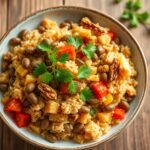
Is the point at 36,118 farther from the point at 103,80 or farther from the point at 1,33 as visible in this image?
the point at 1,33

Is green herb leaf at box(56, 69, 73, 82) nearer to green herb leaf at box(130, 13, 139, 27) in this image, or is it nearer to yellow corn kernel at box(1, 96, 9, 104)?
yellow corn kernel at box(1, 96, 9, 104)

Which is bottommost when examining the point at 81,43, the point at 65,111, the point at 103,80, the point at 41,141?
the point at 41,141

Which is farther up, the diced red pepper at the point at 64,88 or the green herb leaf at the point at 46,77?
the green herb leaf at the point at 46,77

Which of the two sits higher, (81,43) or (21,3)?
(21,3)

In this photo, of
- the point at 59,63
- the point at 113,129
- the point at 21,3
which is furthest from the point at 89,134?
the point at 21,3

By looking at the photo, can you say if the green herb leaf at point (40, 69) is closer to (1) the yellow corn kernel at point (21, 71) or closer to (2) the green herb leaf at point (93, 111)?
(1) the yellow corn kernel at point (21, 71)

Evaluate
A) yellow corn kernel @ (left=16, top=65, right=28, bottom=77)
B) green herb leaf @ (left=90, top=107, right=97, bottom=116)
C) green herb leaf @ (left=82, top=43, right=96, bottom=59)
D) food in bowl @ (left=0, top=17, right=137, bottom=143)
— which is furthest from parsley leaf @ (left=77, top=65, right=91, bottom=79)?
yellow corn kernel @ (left=16, top=65, right=28, bottom=77)

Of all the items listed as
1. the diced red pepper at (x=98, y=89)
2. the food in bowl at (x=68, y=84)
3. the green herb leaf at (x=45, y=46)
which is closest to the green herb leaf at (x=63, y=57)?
the food in bowl at (x=68, y=84)
